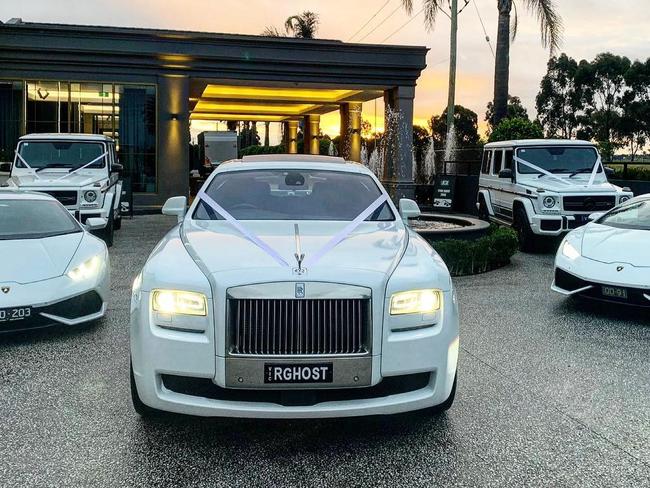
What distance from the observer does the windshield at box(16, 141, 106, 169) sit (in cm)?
1326

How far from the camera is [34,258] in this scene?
6215 mm

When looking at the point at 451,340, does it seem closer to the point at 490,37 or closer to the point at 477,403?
the point at 477,403

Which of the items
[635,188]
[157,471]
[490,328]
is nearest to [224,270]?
[157,471]

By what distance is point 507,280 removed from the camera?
974 centimetres

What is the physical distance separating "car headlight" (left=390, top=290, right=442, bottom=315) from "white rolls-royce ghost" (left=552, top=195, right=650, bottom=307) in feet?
12.3

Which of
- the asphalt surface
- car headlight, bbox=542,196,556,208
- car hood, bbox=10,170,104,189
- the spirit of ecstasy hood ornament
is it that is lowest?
the asphalt surface

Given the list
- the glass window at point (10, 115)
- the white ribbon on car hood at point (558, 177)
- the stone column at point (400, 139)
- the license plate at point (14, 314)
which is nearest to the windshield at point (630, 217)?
the white ribbon on car hood at point (558, 177)

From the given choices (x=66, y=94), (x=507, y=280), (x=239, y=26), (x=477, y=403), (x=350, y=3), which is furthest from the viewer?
(x=239, y=26)

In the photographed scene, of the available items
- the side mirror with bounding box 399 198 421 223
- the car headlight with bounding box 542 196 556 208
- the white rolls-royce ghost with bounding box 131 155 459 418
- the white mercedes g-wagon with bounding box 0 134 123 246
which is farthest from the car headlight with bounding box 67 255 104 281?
the car headlight with bounding box 542 196 556 208

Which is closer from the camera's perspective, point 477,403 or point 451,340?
point 451,340

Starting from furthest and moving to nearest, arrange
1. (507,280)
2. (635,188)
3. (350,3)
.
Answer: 1. (350,3)
2. (635,188)
3. (507,280)

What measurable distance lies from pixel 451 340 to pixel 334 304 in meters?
0.74

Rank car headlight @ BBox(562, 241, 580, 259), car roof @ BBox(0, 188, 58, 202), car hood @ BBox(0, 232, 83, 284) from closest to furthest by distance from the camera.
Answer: car hood @ BBox(0, 232, 83, 284)
car roof @ BBox(0, 188, 58, 202)
car headlight @ BBox(562, 241, 580, 259)

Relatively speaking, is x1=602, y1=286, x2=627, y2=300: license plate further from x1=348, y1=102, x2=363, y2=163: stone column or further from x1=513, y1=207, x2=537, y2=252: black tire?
x1=348, y1=102, x2=363, y2=163: stone column
